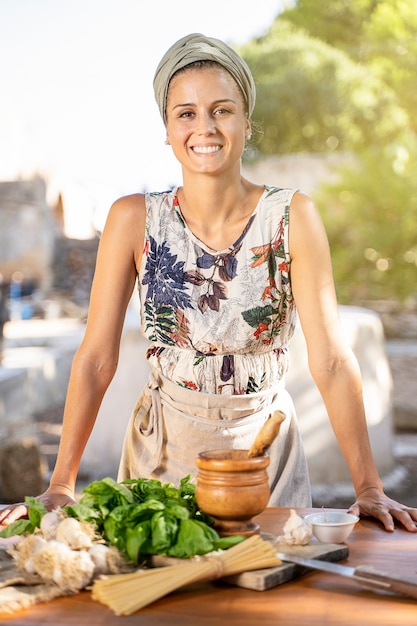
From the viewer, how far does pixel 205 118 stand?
197cm

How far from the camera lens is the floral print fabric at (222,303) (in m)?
2.07

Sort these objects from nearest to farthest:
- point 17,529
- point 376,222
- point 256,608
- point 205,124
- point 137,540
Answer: point 256,608 → point 137,540 → point 17,529 → point 205,124 → point 376,222

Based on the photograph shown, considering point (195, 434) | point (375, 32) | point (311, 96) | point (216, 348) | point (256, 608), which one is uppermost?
point (375, 32)

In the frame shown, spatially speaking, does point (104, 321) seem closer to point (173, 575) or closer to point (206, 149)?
point (206, 149)

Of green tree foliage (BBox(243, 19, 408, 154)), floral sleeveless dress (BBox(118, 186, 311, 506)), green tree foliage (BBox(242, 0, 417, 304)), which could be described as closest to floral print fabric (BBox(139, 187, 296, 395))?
floral sleeveless dress (BBox(118, 186, 311, 506))

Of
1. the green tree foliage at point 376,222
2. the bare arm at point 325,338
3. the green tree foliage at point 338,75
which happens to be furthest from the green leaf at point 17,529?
the green tree foliage at point 338,75

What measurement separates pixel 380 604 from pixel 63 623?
1.39ft

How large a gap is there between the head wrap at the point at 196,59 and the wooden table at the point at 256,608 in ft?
3.67

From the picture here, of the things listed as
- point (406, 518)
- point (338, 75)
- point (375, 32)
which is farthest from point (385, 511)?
point (338, 75)

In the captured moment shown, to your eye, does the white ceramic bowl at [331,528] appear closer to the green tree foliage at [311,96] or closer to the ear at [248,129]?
the ear at [248,129]

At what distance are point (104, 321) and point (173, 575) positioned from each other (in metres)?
0.91

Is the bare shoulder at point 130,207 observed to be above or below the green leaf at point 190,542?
above

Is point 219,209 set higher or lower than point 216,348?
higher

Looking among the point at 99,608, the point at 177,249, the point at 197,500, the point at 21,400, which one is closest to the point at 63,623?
the point at 99,608
